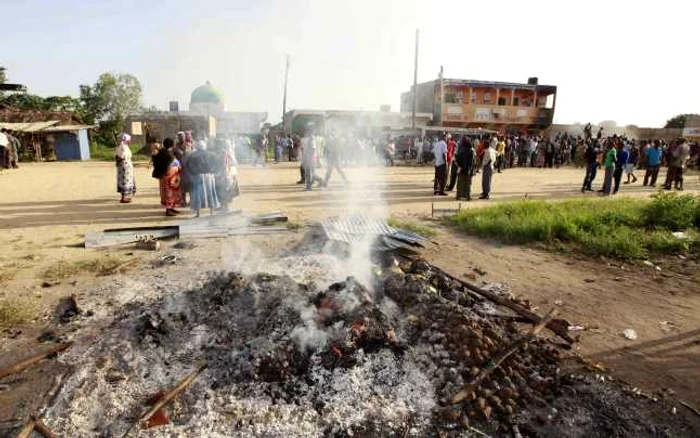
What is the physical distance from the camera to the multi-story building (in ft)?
106

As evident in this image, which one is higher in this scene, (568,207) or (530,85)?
(530,85)

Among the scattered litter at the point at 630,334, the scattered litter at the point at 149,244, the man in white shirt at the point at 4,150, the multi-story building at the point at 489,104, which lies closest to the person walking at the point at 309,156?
the scattered litter at the point at 149,244

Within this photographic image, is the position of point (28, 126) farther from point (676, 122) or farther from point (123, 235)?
point (676, 122)

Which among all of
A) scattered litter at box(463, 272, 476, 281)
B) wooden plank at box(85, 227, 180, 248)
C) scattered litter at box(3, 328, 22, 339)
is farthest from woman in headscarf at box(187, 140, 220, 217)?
scattered litter at box(463, 272, 476, 281)

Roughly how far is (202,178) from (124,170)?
2546mm

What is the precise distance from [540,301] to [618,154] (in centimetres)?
949

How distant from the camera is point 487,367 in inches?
127

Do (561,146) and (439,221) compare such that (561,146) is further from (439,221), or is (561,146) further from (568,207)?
(439,221)

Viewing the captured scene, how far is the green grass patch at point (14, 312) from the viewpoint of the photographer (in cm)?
412

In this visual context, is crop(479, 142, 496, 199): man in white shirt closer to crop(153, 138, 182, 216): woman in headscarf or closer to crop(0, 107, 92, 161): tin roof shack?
crop(153, 138, 182, 216): woman in headscarf

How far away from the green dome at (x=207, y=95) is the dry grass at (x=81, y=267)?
30393 mm

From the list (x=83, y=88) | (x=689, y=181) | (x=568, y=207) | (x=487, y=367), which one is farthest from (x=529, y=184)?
(x=83, y=88)

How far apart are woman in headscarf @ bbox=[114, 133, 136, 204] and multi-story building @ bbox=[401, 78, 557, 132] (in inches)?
981

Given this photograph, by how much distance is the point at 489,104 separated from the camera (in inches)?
1316
